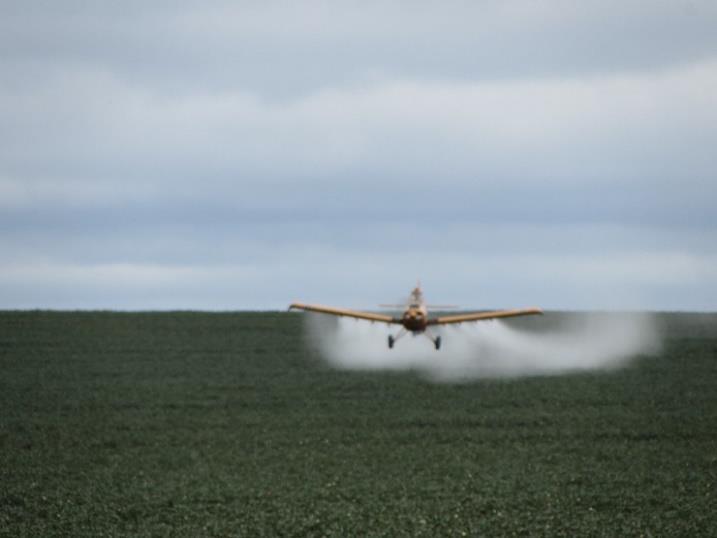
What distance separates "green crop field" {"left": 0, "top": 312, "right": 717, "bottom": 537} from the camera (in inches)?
1015

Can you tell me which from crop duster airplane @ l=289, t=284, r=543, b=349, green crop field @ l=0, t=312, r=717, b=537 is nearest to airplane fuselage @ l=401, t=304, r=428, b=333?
crop duster airplane @ l=289, t=284, r=543, b=349

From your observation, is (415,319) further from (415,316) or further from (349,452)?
(349,452)

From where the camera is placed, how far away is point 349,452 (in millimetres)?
34469

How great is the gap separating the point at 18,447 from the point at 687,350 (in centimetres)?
5251

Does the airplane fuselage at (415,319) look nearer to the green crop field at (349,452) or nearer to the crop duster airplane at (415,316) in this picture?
the crop duster airplane at (415,316)

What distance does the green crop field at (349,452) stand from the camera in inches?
1015

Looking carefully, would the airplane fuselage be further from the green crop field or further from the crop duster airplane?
the green crop field

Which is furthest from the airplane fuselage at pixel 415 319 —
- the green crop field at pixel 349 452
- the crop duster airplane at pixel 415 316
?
the green crop field at pixel 349 452

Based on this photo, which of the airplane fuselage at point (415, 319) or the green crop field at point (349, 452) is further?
the airplane fuselage at point (415, 319)

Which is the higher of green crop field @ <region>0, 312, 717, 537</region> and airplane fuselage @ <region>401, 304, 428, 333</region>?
airplane fuselage @ <region>401, 304, 428, 333</region>

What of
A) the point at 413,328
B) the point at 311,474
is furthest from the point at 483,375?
the point at 311,474

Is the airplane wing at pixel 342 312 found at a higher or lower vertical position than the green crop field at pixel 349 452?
higher

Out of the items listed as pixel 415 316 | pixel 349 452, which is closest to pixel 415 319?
pixel 415 316

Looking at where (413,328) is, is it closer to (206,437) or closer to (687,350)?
(206,437)
